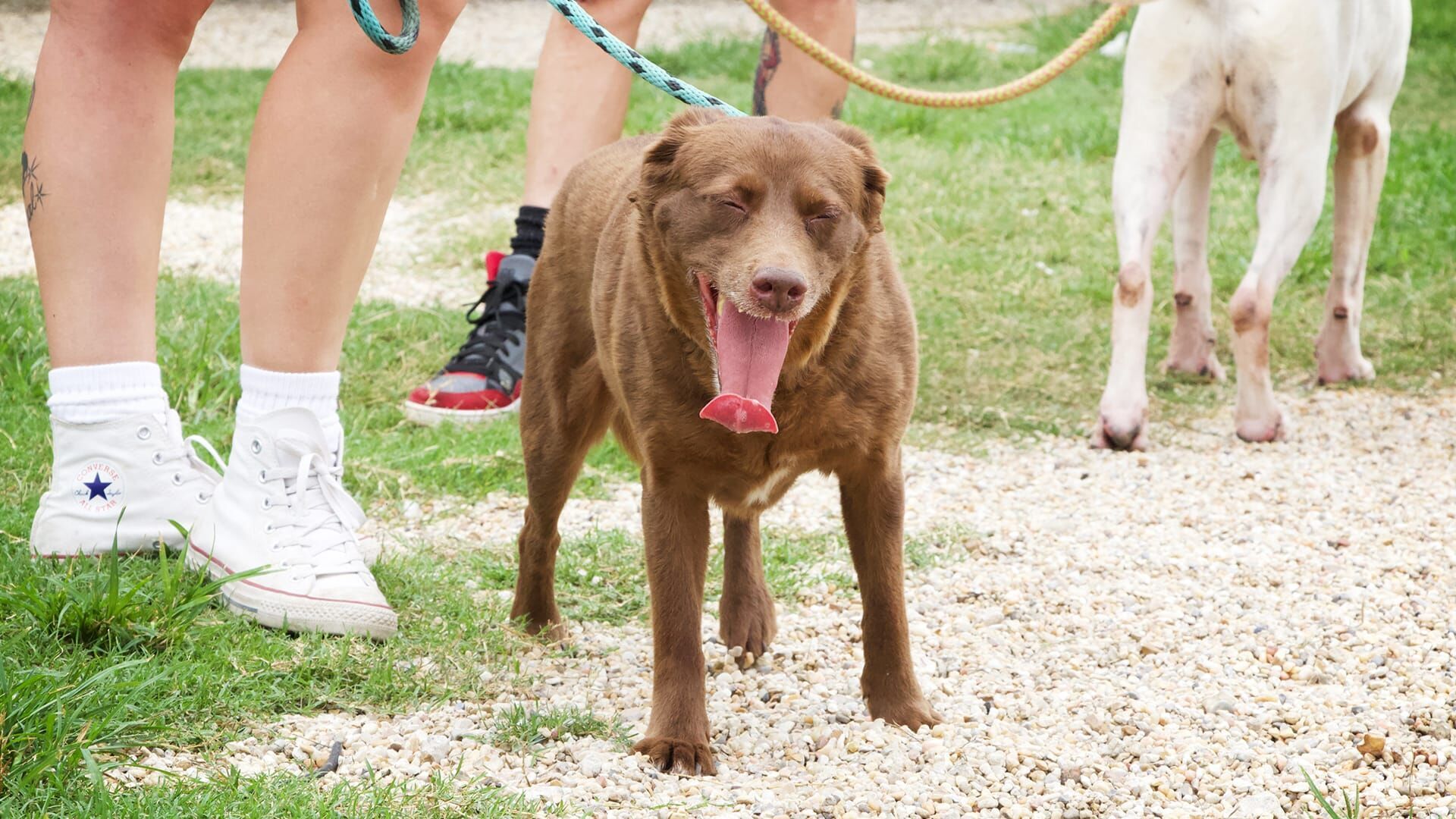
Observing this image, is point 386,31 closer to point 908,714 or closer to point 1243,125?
point 908,714

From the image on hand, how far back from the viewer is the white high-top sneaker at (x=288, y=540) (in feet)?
9.08

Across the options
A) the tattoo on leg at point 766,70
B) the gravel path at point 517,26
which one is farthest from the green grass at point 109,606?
the gravel path at point 517,26

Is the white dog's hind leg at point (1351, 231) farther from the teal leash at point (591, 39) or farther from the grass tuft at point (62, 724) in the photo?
the grass tuft at point (62, 724)

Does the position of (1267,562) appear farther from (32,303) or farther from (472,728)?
(32,303)

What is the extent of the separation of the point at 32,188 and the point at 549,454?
1.15m

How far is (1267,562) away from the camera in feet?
11.4

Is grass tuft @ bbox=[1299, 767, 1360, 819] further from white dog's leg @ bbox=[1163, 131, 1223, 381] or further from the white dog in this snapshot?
white dog's leg @ bbox=[1163, 131, 1223, 381]

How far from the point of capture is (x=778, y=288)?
209 cm

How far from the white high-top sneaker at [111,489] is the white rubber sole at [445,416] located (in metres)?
1.38

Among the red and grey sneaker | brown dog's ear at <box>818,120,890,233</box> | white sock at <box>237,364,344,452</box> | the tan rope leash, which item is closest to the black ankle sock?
the red and grey sneaker

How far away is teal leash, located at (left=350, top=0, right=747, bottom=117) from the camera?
254 cm

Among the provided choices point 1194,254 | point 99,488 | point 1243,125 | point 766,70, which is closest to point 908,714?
point 99,488

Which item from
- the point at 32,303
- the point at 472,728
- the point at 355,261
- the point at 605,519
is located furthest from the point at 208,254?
the point at 472,728

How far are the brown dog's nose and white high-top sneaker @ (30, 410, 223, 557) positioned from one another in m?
1.43
